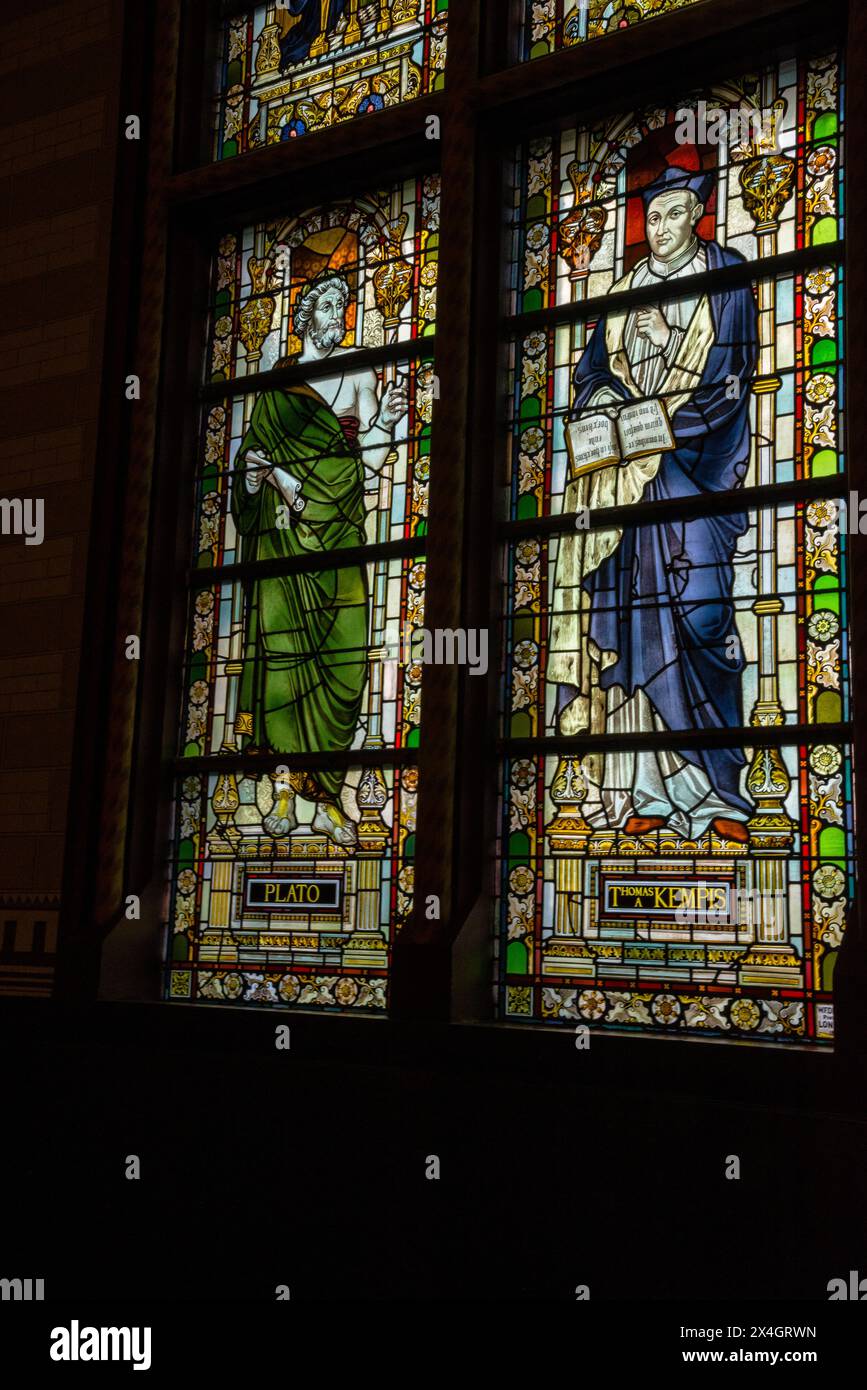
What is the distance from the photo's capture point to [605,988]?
13.4 ft

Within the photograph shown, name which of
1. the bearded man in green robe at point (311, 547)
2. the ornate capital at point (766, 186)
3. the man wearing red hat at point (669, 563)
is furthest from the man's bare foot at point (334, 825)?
the ornate capital at point (766, 186)

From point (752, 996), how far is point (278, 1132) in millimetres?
1546

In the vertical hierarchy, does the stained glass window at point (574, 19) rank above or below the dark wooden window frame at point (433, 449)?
above

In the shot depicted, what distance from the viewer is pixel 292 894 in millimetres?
4805

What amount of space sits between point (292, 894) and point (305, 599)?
1.01 meters

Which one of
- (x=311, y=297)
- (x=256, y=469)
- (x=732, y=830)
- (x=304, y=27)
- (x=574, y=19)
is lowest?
(x=732, y=830)

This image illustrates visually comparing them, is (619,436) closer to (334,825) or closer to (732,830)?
(732,830)

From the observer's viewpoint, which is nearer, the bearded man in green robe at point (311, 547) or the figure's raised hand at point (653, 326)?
the figure's raised hand at point (653, 326)

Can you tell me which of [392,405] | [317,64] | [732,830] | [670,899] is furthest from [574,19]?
[670,899]

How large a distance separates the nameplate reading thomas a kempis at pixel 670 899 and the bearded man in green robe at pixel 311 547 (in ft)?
3.23

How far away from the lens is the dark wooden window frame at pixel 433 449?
4.09 metres

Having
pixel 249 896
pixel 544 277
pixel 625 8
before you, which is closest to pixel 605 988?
pixel 249 896

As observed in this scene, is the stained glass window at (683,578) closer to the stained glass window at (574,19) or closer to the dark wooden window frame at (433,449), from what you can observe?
the dark wooden window frame at (433,449)
